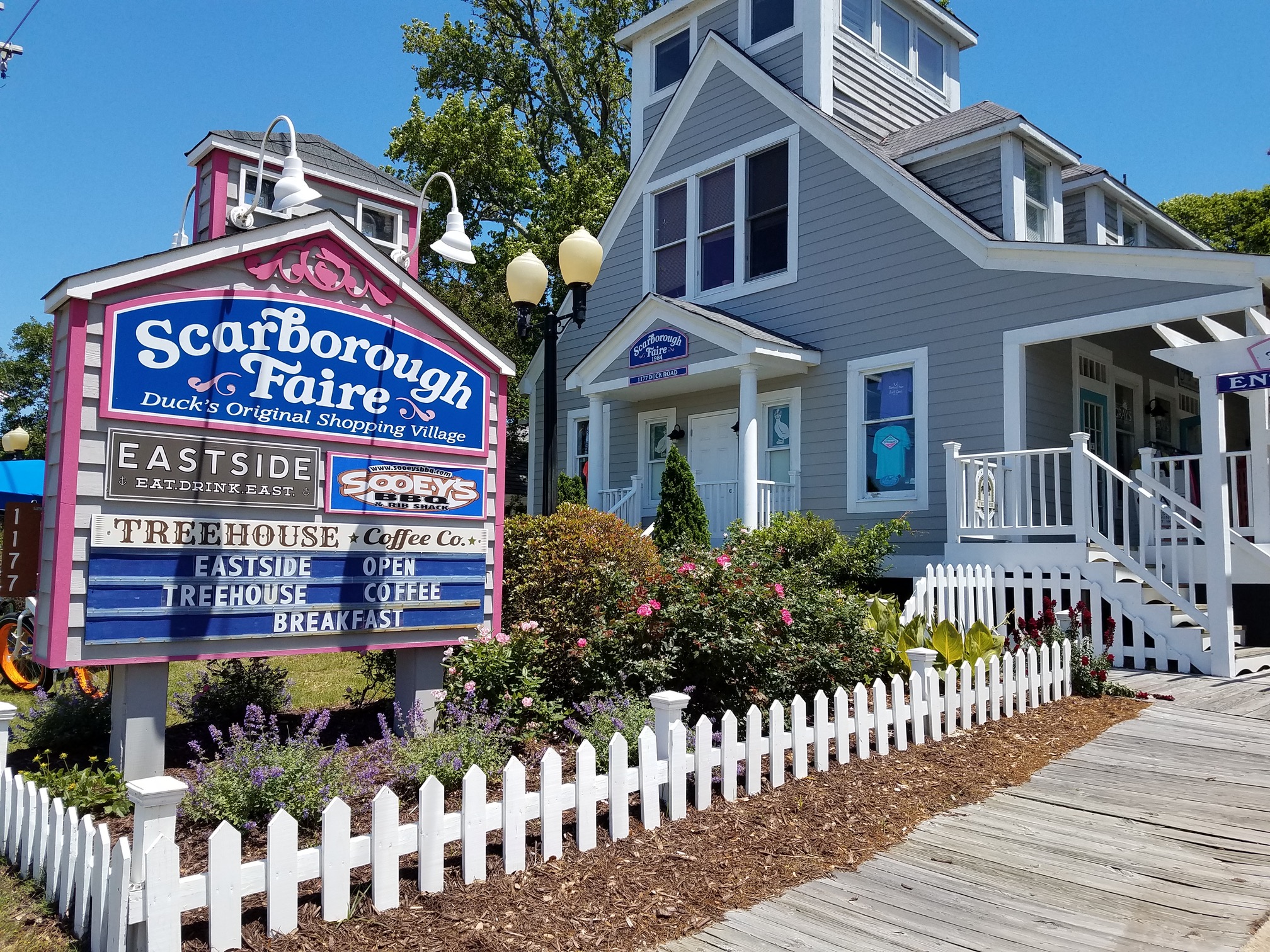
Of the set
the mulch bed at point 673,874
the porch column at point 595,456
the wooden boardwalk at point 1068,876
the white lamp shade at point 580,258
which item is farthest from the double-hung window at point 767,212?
the mulch bed at point 673,874

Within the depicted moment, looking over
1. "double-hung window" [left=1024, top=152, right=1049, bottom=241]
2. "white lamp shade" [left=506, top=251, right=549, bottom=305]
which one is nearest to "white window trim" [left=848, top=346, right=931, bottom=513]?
"double-hung window" [left=1024, top=152, right=1049, bottom=241]

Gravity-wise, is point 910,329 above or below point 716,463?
above

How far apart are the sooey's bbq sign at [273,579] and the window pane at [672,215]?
35.6 feet

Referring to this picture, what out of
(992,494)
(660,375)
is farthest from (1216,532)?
(660,375)

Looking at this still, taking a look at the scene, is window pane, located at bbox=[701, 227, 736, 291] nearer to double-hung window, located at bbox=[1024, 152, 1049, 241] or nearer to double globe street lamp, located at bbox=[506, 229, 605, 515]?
double-hung window, located at bbox=[1024, 152, 1049, 241]

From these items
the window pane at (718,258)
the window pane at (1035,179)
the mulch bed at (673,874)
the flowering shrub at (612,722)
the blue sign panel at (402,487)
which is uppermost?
the window pane at (1035,179)

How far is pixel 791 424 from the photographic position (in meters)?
13.5

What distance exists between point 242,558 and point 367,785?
1.38 m

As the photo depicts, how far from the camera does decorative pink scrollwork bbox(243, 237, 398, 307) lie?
501 centimetres

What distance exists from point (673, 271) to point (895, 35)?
18.4 feet

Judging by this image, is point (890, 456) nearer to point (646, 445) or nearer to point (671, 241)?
point (646, 445)

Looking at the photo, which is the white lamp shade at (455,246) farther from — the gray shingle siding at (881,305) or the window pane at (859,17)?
the window pane at (859,17)

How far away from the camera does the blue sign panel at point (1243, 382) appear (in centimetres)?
829

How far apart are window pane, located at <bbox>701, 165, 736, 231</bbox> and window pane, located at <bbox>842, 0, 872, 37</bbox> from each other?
302cm
